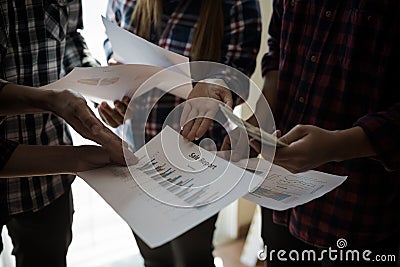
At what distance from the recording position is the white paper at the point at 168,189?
2.17 ft

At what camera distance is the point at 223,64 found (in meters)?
1.12

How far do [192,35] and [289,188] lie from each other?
479 mm

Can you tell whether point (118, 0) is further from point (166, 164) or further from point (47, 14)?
point (166, 164)

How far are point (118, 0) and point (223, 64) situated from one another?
327 millimetres

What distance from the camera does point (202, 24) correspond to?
3.57 feet

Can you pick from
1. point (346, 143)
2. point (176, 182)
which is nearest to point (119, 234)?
point (176, 182)

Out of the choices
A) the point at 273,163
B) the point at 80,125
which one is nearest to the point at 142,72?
the point at 80,125

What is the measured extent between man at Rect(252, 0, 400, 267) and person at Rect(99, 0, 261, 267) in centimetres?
10

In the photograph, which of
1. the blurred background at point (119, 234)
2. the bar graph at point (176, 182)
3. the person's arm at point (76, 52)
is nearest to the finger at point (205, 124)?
the bar graph at point (176, 182)

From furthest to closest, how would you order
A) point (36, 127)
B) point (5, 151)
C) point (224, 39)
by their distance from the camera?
point (224, 39), point (36, 127), point (5, 151)

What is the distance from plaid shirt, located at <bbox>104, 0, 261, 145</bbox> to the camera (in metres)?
1.11

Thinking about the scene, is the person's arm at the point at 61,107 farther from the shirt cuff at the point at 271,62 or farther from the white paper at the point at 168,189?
the shirt cuff at the point at 271,62

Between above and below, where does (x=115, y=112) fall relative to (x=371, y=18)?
below

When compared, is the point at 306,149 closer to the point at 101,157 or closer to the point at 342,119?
the point at 342,119
